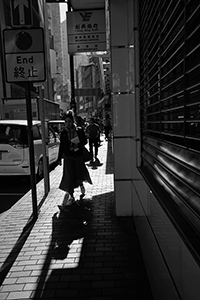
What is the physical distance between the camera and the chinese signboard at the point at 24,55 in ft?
15.4

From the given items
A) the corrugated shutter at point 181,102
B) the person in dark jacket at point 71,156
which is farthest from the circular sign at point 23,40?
the corrugated shutter at point 181,102

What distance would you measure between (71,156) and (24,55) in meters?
2.05

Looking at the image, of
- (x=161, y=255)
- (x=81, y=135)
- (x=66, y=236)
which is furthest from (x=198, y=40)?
(x=81, y=135)

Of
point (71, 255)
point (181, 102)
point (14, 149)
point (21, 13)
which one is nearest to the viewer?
point (181, 102)

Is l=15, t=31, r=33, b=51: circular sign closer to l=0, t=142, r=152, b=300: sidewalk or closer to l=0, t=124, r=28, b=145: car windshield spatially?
l=0, t=142, r=152, b=300: sidewalk

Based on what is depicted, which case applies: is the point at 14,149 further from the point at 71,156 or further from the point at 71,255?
the point at 71,255

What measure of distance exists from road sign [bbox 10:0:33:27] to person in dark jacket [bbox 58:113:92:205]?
1.76 m

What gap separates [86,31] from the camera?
968 cm

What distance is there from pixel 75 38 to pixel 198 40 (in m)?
8.83

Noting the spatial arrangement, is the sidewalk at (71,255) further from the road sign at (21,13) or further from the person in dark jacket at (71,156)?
the road sign at (21,13)

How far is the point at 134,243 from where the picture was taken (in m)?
3.98

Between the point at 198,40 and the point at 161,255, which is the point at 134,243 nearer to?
the point at 161,255

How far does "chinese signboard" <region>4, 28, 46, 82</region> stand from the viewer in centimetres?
470

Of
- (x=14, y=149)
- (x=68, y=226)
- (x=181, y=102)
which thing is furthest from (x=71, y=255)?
(x=14, y=149)
